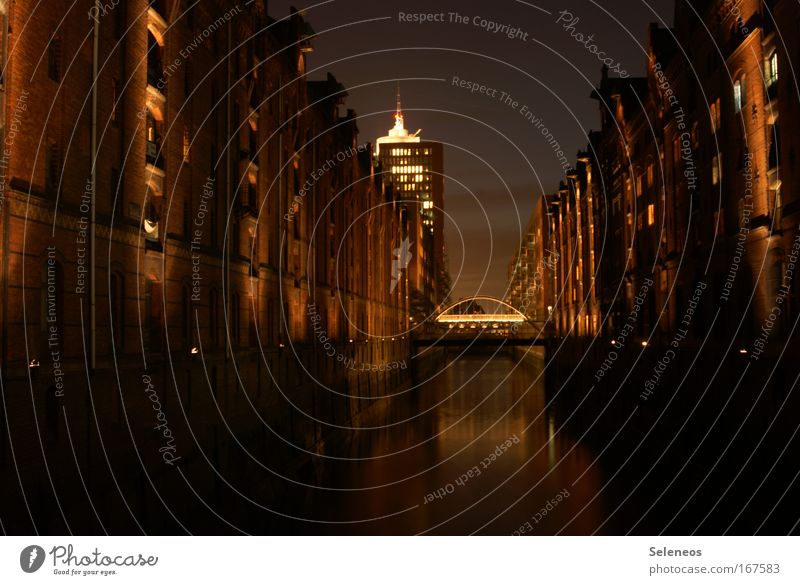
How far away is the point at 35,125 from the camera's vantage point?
15305 mm

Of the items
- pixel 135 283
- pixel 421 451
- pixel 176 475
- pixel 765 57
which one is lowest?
pixel 421 451

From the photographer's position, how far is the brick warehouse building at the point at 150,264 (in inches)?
578

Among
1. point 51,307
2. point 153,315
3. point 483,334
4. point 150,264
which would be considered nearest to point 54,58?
point 51,307

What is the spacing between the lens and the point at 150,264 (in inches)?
848

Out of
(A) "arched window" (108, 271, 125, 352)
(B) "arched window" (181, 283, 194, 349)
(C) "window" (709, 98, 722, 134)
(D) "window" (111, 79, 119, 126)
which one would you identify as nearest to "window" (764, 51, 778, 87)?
(C) "window" (709, 98, 722, 134)

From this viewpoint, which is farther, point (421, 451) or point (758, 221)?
point (421, 451)

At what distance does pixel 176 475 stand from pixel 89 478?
3.24 m

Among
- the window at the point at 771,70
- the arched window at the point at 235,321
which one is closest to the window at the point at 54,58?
the arched window at the point at 235,321

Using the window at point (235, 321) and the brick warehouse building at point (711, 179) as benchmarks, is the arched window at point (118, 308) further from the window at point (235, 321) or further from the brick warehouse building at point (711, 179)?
the brick warehouse building at point (711, 179)

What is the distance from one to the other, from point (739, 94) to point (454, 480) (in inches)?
629

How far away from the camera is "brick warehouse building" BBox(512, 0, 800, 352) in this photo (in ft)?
75.0
